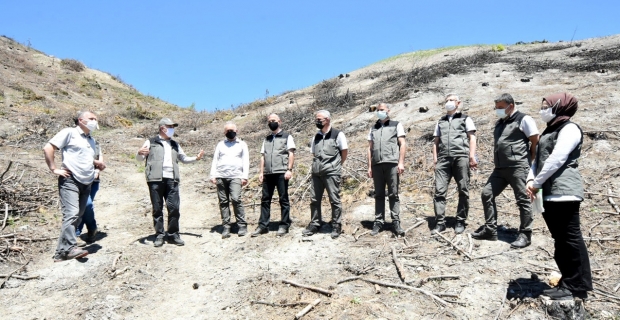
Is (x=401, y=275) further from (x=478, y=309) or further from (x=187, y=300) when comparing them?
(x=187, y=300)

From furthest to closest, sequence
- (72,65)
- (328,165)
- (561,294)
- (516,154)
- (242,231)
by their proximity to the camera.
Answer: (72,65)
(242,231)
(328,165)
(516,154)
(561,294)

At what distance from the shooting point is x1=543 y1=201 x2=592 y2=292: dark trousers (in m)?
3.89

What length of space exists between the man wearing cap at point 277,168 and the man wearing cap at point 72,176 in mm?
2458

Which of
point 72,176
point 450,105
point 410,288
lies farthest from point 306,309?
point 72,176

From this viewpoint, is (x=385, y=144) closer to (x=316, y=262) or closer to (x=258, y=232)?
(x=316, y=262)

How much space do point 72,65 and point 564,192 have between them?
34.5 m

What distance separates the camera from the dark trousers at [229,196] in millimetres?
6867

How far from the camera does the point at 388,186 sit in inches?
247

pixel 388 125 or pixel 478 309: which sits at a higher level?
pixel 388 125

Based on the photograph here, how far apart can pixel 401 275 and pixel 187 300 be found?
2528 mm

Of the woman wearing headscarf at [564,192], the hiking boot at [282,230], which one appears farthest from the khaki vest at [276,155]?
the woman wearing headscarf at [564,192]

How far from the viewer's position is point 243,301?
4875 mm

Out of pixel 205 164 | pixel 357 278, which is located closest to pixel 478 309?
pixel 357 278

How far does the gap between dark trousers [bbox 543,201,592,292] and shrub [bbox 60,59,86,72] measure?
111 ft
